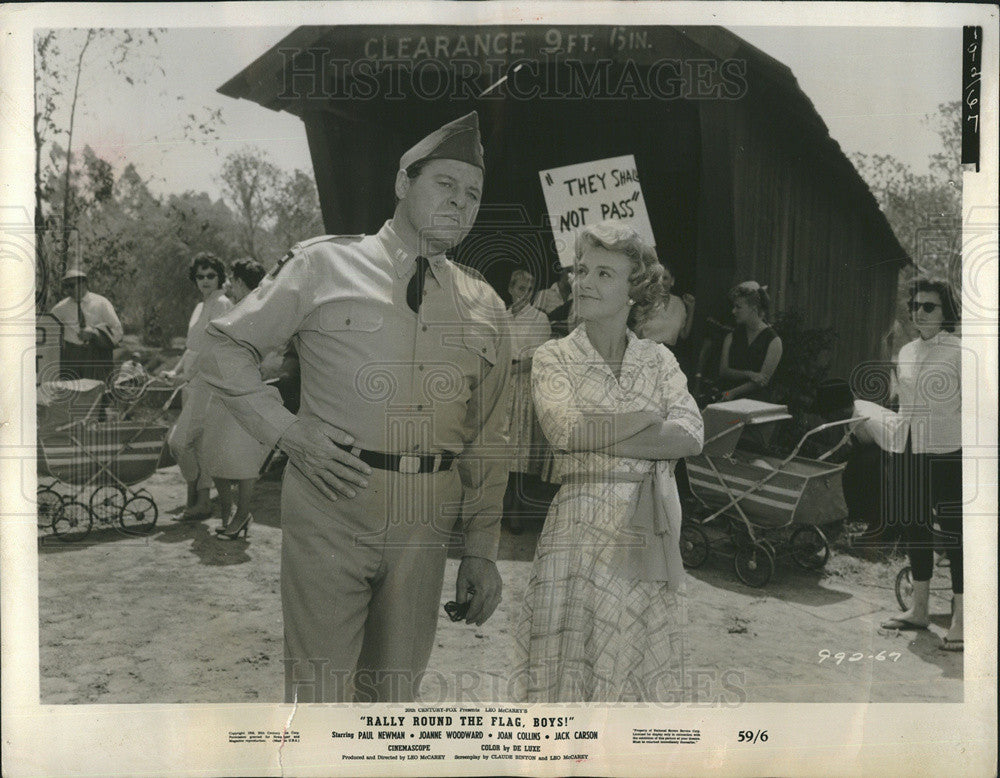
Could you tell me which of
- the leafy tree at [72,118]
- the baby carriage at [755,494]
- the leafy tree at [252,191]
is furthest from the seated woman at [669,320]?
the leafy tree at [72,118]

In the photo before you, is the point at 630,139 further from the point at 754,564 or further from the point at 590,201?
the point at 754,564

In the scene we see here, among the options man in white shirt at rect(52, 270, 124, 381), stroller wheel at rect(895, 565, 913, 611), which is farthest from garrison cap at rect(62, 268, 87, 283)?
stroller wheel at rect(895, 565, 913, 611)

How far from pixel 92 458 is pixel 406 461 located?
3.73ft

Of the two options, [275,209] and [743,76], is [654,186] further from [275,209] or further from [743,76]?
[275,209]

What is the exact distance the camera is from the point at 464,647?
315 centimetres

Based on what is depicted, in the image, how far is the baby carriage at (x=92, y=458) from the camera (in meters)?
3.17

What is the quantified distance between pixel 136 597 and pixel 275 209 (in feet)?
4.74

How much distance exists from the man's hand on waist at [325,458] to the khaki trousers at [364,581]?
0.12 feet

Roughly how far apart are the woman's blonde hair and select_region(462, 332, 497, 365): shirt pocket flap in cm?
42

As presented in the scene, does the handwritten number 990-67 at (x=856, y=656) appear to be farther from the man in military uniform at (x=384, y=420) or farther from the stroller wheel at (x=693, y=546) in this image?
the man in military uniform at (x=384, y=420)

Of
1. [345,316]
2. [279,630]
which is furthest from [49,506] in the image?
[345,316]

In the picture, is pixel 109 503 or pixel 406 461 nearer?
pixel 406 461

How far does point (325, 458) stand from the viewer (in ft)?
9.79

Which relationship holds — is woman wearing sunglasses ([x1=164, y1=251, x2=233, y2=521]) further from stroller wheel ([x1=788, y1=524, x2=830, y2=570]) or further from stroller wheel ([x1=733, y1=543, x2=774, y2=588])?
stroller wheel ([x1=788, y1=524, x2=830, y2=570])
